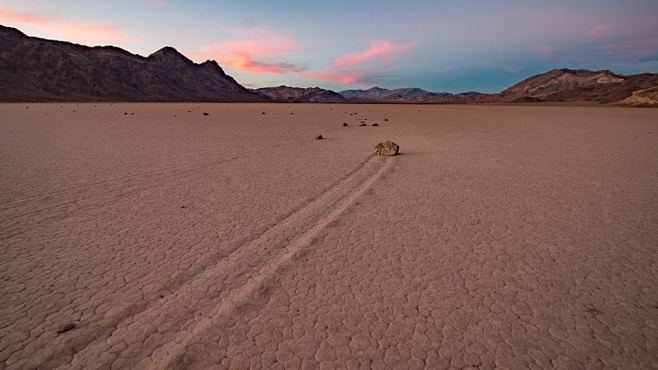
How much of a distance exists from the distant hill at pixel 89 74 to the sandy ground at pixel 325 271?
71313 mm

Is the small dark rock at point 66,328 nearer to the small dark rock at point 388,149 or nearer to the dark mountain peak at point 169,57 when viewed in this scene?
the small dark rock at point 388,149

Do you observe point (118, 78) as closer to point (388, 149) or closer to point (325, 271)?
point (388, 149)

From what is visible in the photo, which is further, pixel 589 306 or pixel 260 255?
pixel 260 255

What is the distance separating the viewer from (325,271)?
3.43 m

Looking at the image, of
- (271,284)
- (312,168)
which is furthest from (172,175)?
(271,284)

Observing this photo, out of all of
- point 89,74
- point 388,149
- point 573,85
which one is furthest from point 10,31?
point 573,85

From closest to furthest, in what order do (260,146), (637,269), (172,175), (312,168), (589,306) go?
(589,306), (637,269), (172,175), (312,168), (260,146)

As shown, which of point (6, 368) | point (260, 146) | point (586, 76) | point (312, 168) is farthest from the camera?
point (586, 76)

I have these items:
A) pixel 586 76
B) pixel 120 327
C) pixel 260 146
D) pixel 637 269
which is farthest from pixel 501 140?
pixel 586 76

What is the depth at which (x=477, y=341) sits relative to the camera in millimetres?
2490

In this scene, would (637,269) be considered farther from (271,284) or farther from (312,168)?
(312,168)

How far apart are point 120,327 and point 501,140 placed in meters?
14.4

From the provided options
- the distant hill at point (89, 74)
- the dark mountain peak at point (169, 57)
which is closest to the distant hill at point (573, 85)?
the distant hill at point (89, 74)

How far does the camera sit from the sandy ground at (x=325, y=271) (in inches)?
95.0
